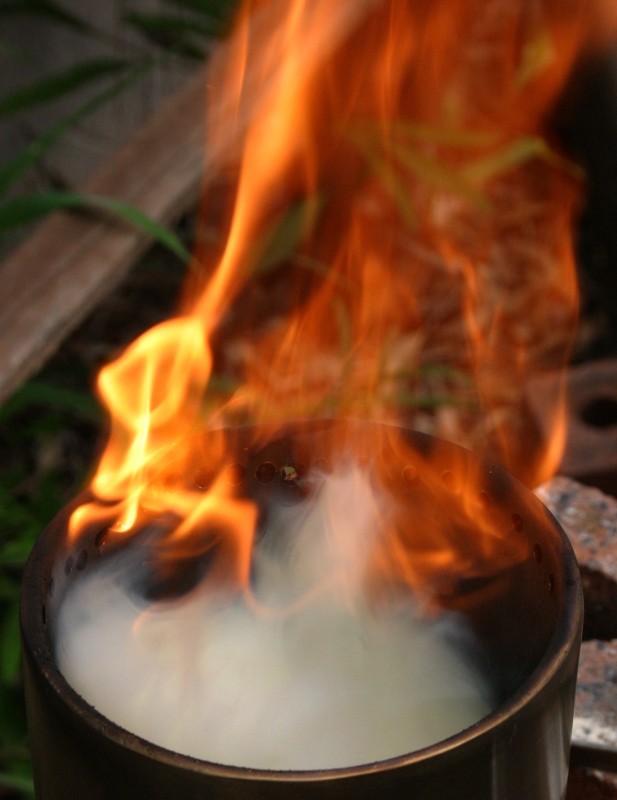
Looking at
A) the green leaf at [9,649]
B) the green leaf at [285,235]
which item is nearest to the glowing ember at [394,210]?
the green leaf at [285,235]

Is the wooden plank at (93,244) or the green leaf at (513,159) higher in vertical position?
the wooden plank at (93,244)

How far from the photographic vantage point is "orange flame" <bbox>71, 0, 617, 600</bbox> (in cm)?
262

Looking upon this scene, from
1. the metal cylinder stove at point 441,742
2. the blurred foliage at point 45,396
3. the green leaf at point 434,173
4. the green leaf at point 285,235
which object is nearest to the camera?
the metal cylinder stove at point 441,742

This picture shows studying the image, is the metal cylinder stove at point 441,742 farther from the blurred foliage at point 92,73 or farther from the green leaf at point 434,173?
Result: the green leaf at point 434,173

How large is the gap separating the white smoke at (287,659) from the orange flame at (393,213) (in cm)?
119

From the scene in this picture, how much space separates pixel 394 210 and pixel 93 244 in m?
1.25

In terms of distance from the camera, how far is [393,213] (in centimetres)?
329

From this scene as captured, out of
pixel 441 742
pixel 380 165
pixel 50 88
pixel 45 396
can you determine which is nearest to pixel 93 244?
pixel 45 396

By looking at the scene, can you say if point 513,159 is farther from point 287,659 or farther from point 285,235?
point 287,659

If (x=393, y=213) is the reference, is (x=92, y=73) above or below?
above

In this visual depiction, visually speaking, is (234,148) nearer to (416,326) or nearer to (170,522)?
(416,326)

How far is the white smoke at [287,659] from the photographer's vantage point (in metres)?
0.88

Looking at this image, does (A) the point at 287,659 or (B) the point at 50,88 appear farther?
(B) the point at 50,88

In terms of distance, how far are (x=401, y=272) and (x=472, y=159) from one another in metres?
0.48
